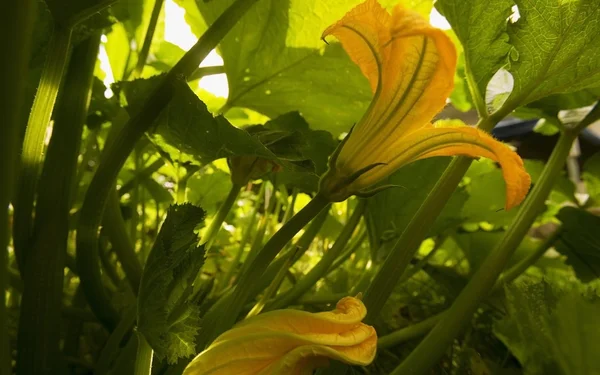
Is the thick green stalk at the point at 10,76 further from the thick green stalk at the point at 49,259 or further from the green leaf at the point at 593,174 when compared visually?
the green leaf at the point at 593,174

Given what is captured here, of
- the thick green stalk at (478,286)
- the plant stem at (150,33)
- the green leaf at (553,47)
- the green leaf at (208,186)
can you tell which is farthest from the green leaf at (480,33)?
the green leaf at (208,186)

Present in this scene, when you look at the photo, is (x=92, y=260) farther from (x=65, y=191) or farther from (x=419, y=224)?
(x=419, y=224)

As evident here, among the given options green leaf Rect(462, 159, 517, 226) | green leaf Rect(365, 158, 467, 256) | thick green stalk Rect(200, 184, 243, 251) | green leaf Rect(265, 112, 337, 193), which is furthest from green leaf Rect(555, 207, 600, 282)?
thick green stalk Rect(200, 184, 243, 251)

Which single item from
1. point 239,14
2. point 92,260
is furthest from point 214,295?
point 239,14

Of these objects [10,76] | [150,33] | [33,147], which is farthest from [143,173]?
[10,76]

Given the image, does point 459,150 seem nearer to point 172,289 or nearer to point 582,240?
point 172,289

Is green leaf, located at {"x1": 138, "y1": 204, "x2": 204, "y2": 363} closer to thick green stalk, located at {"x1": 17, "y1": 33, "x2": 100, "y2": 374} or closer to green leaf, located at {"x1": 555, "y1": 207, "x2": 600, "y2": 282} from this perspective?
thick green stalk, located at {"x1": 17, "y1": 33, "x2": 100, "y2": 374}

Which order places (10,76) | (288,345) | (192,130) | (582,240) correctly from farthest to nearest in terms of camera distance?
1. (582,240)
2. (192,130)
3. (288,345)
4. (10,76)
